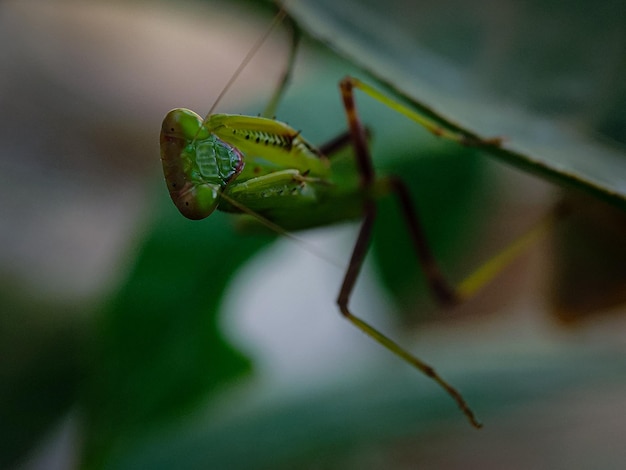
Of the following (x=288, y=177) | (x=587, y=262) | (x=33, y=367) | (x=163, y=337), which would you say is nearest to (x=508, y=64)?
(x=288, y=177)

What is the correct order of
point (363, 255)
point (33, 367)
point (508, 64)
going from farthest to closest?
point (33, 367)
point (363, 255)
point (508, 64)

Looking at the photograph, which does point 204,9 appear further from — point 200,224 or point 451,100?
point 451,100

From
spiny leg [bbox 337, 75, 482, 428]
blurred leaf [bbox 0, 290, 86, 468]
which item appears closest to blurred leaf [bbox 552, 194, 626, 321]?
spiny leg [bbox 337, 75, 482, 428]

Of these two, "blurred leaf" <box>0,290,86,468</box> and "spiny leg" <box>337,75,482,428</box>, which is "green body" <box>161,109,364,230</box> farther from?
"blurred leaf" <box>0,290,86,468</box>

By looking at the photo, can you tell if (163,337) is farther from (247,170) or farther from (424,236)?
(424,236)

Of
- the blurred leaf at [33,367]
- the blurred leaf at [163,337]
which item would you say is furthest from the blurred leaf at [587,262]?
the blurred leaf at [33,367]

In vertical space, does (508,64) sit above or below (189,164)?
above
